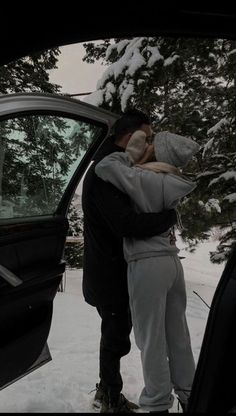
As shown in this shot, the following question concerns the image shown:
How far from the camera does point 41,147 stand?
304cm

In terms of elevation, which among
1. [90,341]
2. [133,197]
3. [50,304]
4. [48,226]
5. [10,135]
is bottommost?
[90,341]

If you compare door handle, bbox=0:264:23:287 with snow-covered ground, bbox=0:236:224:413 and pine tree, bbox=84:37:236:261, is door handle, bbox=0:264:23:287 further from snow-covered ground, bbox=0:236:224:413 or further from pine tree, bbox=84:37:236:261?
pine tree, bbox=84:37:236:261

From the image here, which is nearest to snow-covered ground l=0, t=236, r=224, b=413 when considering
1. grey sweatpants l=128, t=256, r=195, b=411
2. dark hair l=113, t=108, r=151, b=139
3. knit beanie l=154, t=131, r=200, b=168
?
grey sweatpants l=128, t=256, r=195, b=411

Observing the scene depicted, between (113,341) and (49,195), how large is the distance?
40.7 inches

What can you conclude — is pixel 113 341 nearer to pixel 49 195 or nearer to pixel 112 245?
pixel 112 245

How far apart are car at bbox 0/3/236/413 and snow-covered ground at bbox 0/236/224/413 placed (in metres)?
0.74

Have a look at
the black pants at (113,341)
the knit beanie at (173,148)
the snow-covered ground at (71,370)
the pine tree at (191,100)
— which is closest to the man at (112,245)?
the black pants at (113,341)

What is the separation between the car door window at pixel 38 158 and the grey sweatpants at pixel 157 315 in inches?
31.3

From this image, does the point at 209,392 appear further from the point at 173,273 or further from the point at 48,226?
the point at 48,226

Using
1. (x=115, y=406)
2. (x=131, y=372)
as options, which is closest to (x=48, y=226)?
(x=115, y=406)

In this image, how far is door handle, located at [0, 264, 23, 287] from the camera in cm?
221

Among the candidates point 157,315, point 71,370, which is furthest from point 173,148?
point 71,370

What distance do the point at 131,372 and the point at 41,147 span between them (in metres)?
2.24

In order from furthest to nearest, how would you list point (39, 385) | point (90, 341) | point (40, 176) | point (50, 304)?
point (90, 341) < point (39, 385) < point (40, 176) < point (50, 304)
